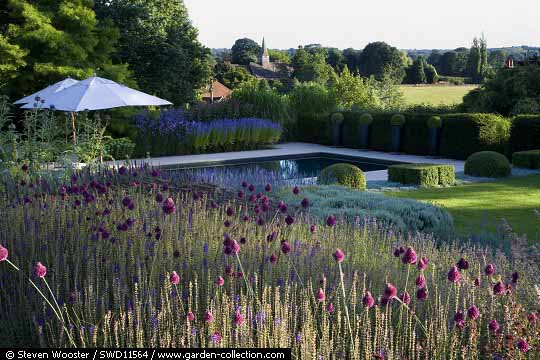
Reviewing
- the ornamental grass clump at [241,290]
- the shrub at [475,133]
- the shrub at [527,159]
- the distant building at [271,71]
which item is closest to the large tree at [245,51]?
the distant building at [271,71]

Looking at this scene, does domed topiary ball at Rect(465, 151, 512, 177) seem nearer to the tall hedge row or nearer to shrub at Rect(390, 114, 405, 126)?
the tall hedge row

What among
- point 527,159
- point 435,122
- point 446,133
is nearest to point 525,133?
point 527,159

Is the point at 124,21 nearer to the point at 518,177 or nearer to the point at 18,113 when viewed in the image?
the point at 18,113

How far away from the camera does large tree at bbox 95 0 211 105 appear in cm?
2873

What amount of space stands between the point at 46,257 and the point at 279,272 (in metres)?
1.51

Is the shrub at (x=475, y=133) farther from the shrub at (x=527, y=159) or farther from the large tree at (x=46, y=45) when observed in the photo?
the large tree at (x=46, y=45)

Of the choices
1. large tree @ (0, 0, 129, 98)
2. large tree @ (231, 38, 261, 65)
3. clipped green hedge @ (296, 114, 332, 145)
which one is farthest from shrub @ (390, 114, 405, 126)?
large tree @ (231, 38, 261, 65)

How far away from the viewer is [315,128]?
20984 mm

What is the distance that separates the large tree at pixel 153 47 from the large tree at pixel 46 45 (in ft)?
25.4

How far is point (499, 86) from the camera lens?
20.8m

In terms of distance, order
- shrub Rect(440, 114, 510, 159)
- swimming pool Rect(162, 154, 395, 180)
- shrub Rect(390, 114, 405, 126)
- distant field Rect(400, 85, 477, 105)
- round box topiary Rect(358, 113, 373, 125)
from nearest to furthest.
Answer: swimming pool Rect(162, 154, 395, 180) → shrub Rect(440, 114, 510, 159) → shrub Rect(390, 114, 405, 126) → round box topiary Rect(358, 113, 373, 125) → distant field Rect(400, 85, 477, 105)

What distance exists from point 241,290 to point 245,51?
98.6 metres

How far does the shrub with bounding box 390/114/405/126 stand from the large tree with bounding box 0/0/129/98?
818 cm

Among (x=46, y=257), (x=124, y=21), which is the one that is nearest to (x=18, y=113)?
(x=124, y=21)
